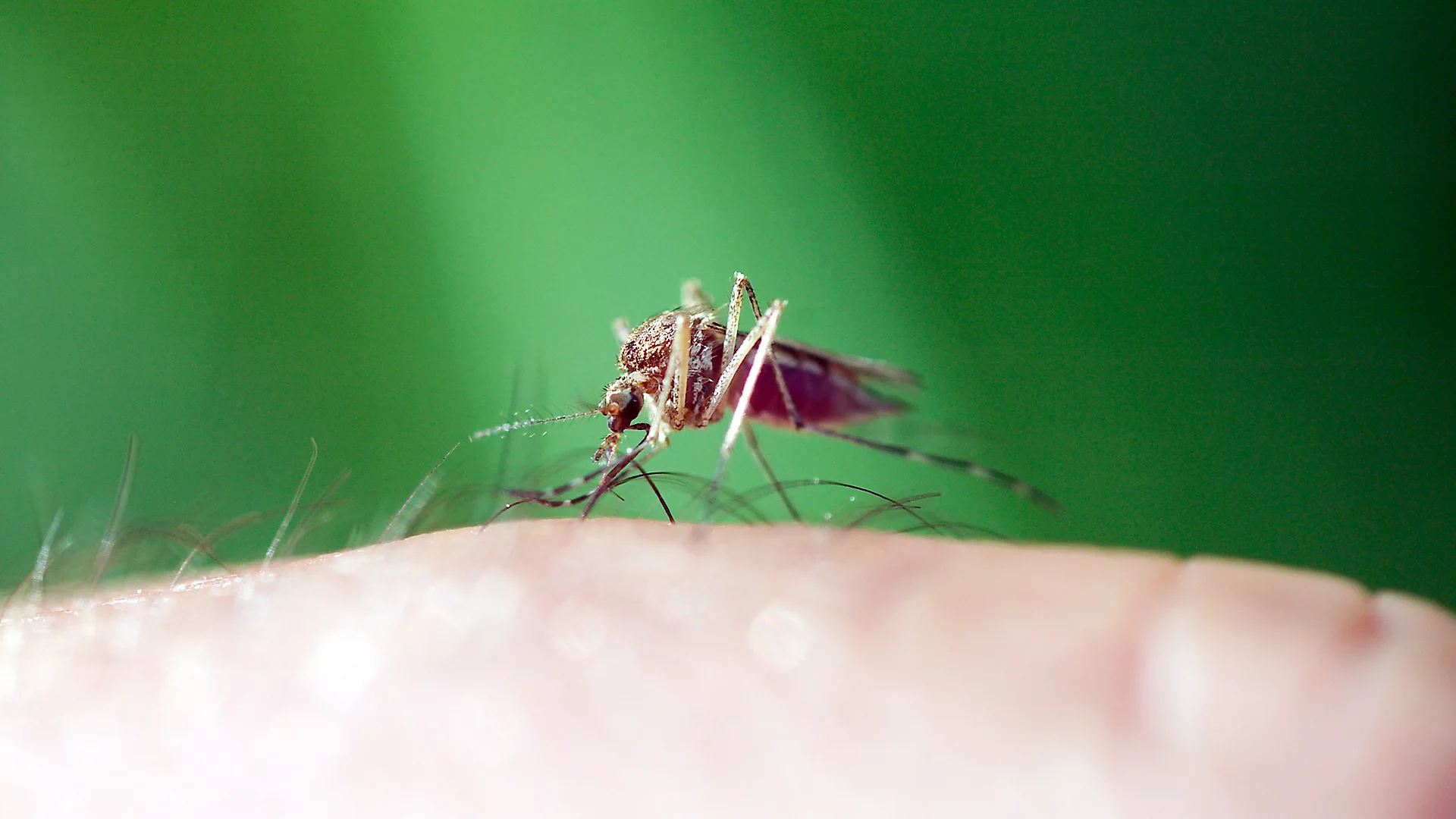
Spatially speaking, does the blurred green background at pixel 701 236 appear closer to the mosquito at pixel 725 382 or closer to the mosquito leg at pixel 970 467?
the mosquito at pixel 725 382

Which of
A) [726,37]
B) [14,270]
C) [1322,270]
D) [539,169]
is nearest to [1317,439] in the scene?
[1322,270]

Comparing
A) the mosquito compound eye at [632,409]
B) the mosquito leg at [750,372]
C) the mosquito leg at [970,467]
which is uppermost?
the mosquito leg at [750,372]

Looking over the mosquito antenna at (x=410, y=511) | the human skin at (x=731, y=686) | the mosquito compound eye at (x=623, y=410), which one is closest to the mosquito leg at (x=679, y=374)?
the mosquito compound eye at (x=623, y=410)

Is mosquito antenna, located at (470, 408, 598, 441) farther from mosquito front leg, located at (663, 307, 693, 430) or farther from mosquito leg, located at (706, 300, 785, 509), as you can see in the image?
mosquito leg, located at (706, 300, 785, 509)

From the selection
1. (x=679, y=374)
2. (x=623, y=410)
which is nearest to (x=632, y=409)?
(x=623, y=410)

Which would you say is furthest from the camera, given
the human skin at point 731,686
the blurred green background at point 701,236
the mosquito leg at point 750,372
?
the blurred green background at point 701,236

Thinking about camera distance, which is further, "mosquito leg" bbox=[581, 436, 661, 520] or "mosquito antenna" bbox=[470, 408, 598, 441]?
"mosquito antenna" bbox=[470, 408, 598, 441]

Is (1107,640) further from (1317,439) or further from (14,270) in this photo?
(14,270)

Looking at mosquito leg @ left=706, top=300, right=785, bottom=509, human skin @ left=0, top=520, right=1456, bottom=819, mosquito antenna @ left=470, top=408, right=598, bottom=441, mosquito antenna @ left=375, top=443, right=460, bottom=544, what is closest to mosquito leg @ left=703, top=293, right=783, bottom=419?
mosquito leg @ left=706, top=300, right=785, bottom=509
